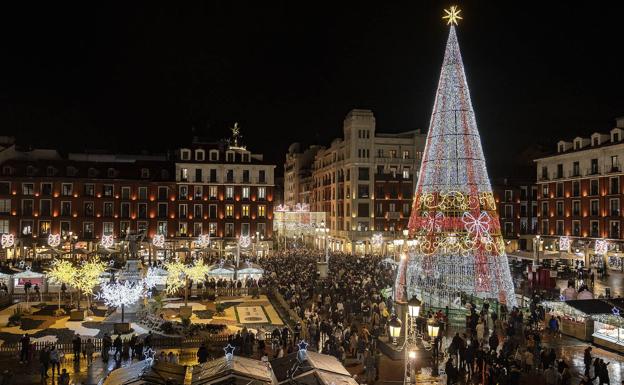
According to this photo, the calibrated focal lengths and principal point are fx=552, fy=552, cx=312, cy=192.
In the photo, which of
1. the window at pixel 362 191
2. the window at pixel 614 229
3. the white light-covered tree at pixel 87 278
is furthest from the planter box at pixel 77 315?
the window at pixel 362 191

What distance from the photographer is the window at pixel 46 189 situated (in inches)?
2473

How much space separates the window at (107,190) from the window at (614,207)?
5490cm

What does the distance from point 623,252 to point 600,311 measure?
33600mm

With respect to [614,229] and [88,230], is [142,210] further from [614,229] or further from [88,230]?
[614,229]

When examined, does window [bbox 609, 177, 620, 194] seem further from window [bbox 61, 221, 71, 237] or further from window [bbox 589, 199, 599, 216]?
window [bbox 61, 221, 71, 237]

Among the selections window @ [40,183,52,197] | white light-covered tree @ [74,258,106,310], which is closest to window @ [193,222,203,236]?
window @ [40,183,52,197]

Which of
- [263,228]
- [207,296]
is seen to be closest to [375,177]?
[263,228]

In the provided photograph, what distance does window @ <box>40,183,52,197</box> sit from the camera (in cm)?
6281

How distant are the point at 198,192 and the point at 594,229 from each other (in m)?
44.9

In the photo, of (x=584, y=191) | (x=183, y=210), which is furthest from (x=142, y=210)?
(x=584, y=191)

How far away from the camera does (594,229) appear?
5825cm

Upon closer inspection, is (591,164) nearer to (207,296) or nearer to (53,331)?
(207,296)

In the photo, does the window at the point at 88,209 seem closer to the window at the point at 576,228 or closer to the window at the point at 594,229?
the window at the point at 576,228

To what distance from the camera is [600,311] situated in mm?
24469
